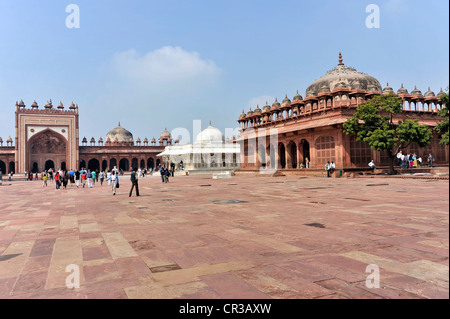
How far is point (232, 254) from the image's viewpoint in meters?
4.23

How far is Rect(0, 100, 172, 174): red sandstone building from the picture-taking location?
54.7 m

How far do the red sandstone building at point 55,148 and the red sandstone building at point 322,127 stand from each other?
3241 centimetres

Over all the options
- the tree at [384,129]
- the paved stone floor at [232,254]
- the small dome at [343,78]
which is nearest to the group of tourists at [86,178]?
the paved stone floor at [232,254]

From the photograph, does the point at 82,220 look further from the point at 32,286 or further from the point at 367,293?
the point at 367,293

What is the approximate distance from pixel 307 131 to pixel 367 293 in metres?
25.8

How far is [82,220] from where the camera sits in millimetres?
7266

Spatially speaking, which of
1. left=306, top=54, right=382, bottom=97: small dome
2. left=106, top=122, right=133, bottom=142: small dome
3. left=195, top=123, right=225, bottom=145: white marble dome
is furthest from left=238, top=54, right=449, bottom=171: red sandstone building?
left=106, top=122, right=133, bottom=142: small dome

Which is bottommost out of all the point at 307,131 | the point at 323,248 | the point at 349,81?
the point at 323,248

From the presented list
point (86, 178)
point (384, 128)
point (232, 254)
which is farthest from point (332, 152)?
point (232, 254)

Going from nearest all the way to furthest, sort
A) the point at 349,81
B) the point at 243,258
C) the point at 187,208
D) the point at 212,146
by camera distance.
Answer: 1. the point at 243,258
2. the point at 187,208
3. the point at 349,81
4. the point at 212,146

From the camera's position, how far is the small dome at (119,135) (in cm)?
7049

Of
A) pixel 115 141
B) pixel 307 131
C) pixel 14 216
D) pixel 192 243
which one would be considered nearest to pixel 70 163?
pixel 115 141

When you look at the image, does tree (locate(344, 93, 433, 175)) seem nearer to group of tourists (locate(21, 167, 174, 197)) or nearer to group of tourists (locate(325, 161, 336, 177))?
group of tourists (locate(325, 161, 336, 177))

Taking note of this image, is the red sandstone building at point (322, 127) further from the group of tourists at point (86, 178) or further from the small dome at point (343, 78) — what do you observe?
the group of tourists at point (86, 178)
